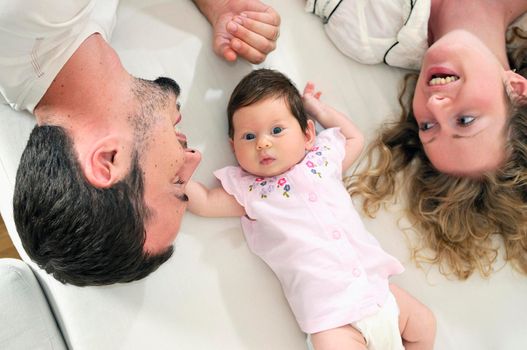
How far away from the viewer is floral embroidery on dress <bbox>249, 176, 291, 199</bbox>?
1264 millimetres

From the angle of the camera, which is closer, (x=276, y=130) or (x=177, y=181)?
(x=177, y=181)

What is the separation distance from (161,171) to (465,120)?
76cm

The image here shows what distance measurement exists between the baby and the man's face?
0.19 m

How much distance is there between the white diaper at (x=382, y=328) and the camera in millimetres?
1206

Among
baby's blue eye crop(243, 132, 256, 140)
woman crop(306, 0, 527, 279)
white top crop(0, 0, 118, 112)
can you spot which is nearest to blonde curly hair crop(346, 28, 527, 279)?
woman crop(306, 0, 527, 279)

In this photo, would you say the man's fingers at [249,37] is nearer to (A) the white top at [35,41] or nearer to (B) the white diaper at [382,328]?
(A) the white top at [35,41]

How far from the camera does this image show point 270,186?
1269 millimetres

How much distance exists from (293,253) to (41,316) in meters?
0.60

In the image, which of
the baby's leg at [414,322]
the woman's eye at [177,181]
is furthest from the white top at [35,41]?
the baby's leg at [414,322]

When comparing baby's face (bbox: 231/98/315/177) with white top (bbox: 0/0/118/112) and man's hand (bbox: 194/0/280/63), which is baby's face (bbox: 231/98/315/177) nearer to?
man's hand (bbox: 194/0/280/63)

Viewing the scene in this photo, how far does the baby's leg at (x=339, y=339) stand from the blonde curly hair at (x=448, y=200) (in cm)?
34

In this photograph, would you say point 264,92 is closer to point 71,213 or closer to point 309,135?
point 309,135

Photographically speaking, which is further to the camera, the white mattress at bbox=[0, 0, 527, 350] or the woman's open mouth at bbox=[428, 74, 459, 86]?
the woman's open mouth at bbox=[428, 74, 459, 86]

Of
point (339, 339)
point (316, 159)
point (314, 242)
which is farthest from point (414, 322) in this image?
point (316, 159)
